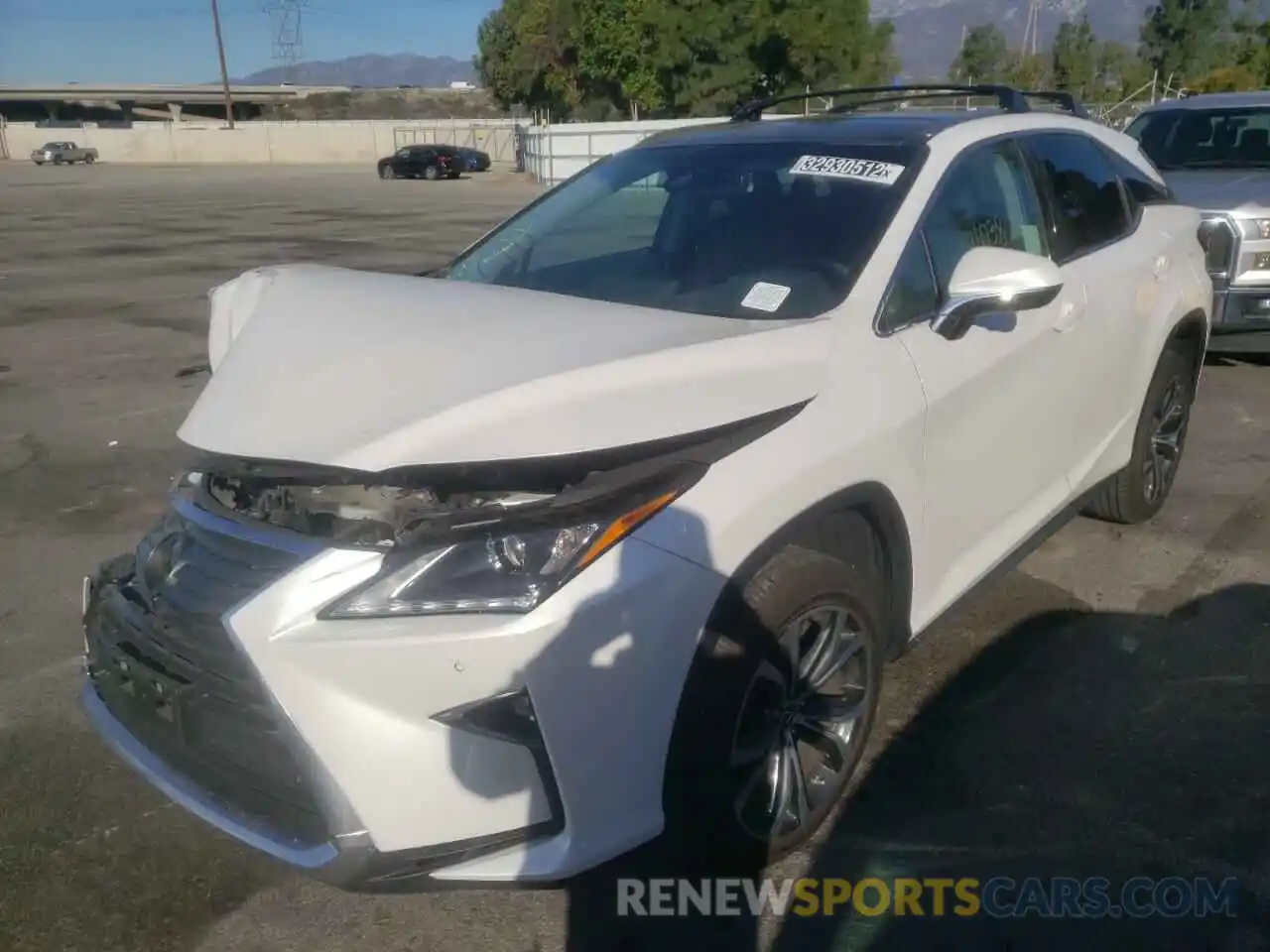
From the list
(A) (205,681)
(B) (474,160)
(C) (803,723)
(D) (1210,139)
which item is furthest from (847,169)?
(B) (474,160)

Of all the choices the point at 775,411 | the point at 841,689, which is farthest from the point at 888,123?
the point at 841,689

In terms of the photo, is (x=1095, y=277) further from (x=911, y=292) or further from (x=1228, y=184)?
(x=1228, y=184)

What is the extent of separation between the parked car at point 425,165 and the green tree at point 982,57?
21.8 metres

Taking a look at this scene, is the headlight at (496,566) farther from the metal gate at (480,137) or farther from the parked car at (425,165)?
the metal gate at (480,137)

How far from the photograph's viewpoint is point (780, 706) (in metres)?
2.85

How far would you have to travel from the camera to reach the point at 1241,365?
27.8 ft

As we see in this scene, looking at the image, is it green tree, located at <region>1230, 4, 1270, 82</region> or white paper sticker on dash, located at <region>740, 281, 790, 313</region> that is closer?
white paper sticker on dash, located at <region>740, 281, 790, 313</region>

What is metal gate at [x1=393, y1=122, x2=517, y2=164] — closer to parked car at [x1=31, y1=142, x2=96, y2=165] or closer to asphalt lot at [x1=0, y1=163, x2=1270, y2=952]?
parked car at [x1=31, y1=142, x2=96, y2=165]

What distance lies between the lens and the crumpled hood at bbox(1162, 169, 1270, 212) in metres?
7.45

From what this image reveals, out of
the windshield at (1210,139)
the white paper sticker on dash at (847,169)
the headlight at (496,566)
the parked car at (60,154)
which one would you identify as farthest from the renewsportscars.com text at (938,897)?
the parked car at (60,154)

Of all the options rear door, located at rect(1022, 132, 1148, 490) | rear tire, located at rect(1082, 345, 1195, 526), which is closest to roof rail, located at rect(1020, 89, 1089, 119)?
rear door, located at rect(1022, 132, 1148, 490)

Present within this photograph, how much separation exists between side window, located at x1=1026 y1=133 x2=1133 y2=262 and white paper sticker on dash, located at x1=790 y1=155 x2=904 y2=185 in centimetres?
89

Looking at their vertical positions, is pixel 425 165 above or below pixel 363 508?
below

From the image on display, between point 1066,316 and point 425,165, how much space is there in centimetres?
4392
